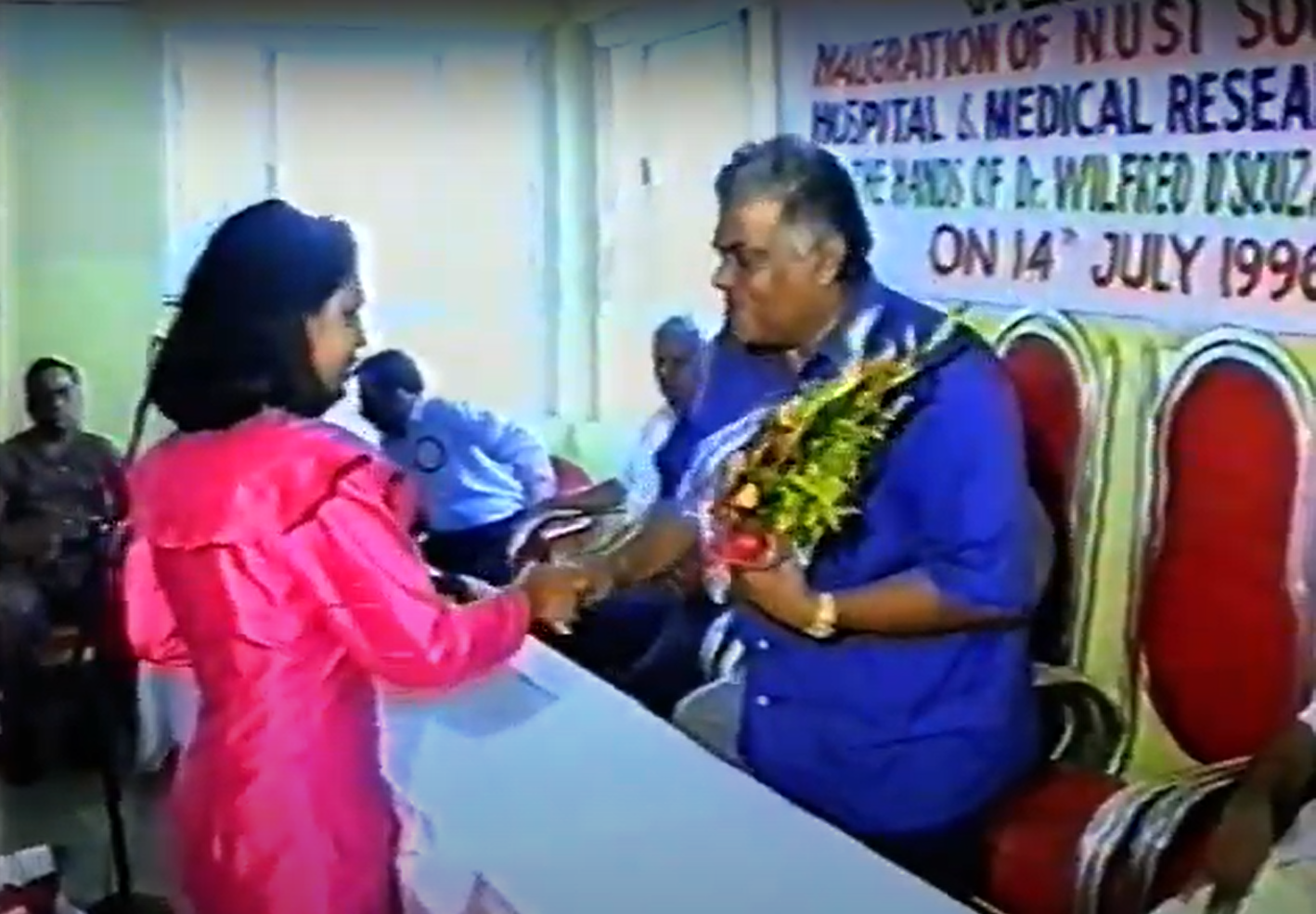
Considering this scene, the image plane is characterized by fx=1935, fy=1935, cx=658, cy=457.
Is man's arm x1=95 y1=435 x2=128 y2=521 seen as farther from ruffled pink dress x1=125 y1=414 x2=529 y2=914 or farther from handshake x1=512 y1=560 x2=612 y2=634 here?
handshake x1=512 y1=560 x2=612 y2=634

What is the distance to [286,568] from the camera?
1.25 metres

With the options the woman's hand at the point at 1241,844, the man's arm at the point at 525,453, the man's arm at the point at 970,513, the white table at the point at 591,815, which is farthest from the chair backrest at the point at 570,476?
the woman's hand at the point at 1241,844

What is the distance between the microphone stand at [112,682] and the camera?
4.25 ft

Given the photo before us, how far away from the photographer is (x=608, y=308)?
1300 millimetres

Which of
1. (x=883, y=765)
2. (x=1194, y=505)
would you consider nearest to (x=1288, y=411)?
(x=1194, y=505)

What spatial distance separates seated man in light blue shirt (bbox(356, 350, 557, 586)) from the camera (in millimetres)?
1265

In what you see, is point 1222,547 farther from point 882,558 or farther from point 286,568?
point 286,568

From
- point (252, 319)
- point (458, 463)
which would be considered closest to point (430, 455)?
point (458, 463)

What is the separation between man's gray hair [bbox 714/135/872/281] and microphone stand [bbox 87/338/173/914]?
0.43m

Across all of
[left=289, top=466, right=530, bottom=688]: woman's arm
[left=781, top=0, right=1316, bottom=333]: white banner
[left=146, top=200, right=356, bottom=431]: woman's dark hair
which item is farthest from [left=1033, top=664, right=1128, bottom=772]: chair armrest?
[left=146, top=200, right=356, bottom=431]: woman's dark hair

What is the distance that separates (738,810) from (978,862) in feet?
0.52

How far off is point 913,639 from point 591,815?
244mm

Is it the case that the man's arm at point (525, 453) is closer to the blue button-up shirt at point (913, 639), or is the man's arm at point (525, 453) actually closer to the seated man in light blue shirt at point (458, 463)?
the seated man in light blue shirt at point (458, 463)

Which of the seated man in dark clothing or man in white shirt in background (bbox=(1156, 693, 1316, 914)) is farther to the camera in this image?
the seated man in dark clothing
